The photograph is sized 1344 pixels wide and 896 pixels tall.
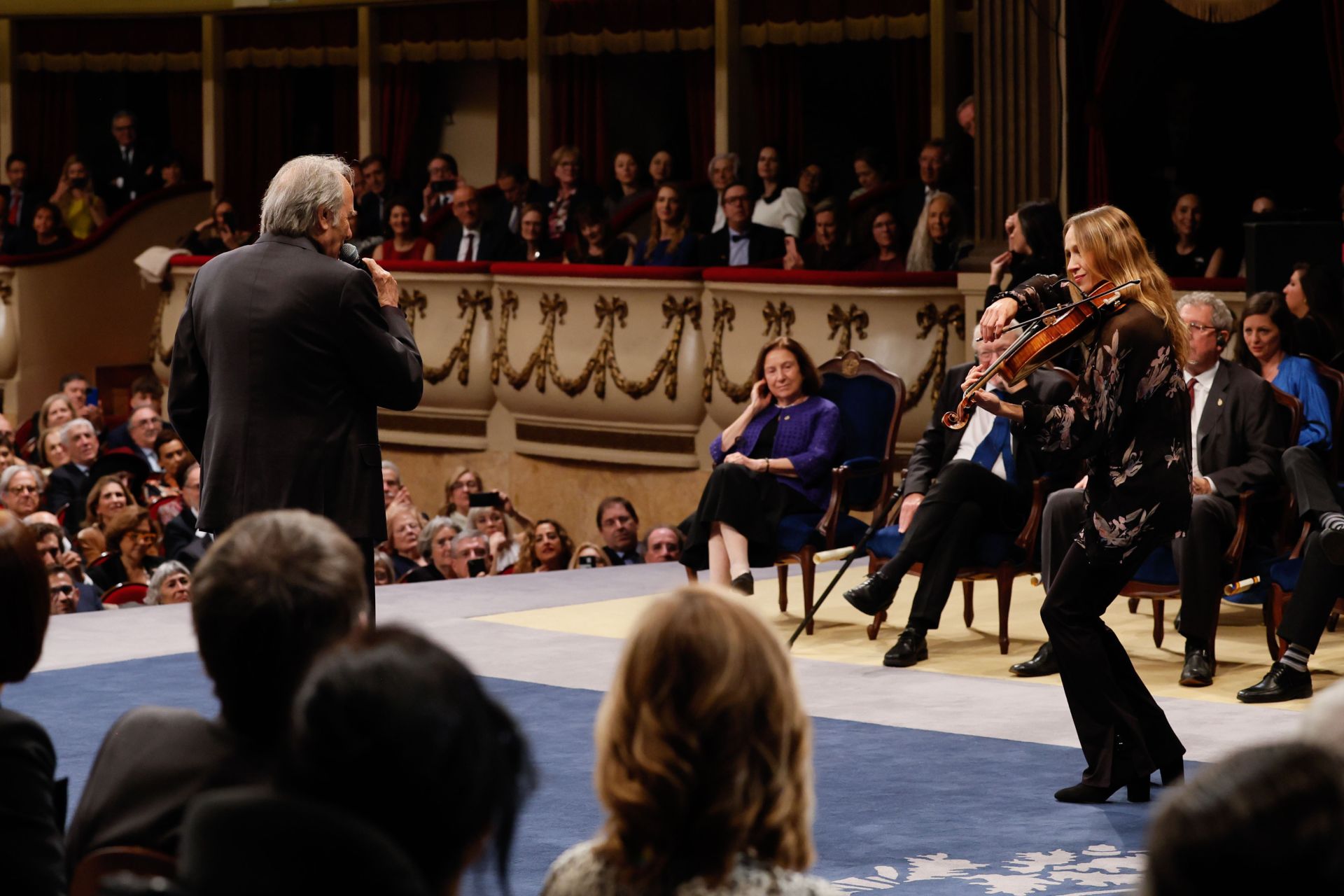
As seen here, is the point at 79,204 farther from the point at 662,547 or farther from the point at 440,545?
the point at 662,547

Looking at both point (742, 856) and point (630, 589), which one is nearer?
point (742, 856)

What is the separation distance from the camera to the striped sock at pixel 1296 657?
557cm

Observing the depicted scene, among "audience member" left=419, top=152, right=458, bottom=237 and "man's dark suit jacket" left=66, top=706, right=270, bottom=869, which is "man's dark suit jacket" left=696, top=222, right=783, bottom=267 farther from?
"man's dark suit jacket" left=66, top=706, right=270, bottom=869

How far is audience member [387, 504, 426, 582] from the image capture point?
9.30 metres

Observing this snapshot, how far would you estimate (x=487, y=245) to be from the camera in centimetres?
1261

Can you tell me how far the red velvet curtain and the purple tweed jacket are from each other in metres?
3.13

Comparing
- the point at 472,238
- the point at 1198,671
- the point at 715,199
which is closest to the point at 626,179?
the point at 715,199

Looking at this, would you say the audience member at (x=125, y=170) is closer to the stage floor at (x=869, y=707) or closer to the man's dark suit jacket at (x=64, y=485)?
the man's dark suit jacket at (x=64, y=485)

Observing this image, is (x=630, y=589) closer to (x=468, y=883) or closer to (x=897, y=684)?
(x=897, y=684)

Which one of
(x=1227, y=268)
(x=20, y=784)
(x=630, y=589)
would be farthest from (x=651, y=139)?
(x=20, y=784)

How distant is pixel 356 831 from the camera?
1.44m

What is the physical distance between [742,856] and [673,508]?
10.1 meters

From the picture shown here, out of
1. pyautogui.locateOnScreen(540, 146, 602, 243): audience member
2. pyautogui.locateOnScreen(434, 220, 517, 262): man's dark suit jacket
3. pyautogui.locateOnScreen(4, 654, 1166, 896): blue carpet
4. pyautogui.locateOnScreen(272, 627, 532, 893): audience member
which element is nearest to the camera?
pyautogui.locateOnScreen(272, 627, 532, 893): audience member

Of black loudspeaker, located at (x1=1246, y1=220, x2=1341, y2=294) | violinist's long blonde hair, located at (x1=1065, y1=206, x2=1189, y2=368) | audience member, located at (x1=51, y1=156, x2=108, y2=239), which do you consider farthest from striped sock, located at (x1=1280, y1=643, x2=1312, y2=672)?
audience member, located at (x1=51, y1=156, x2=108, y2=239)
